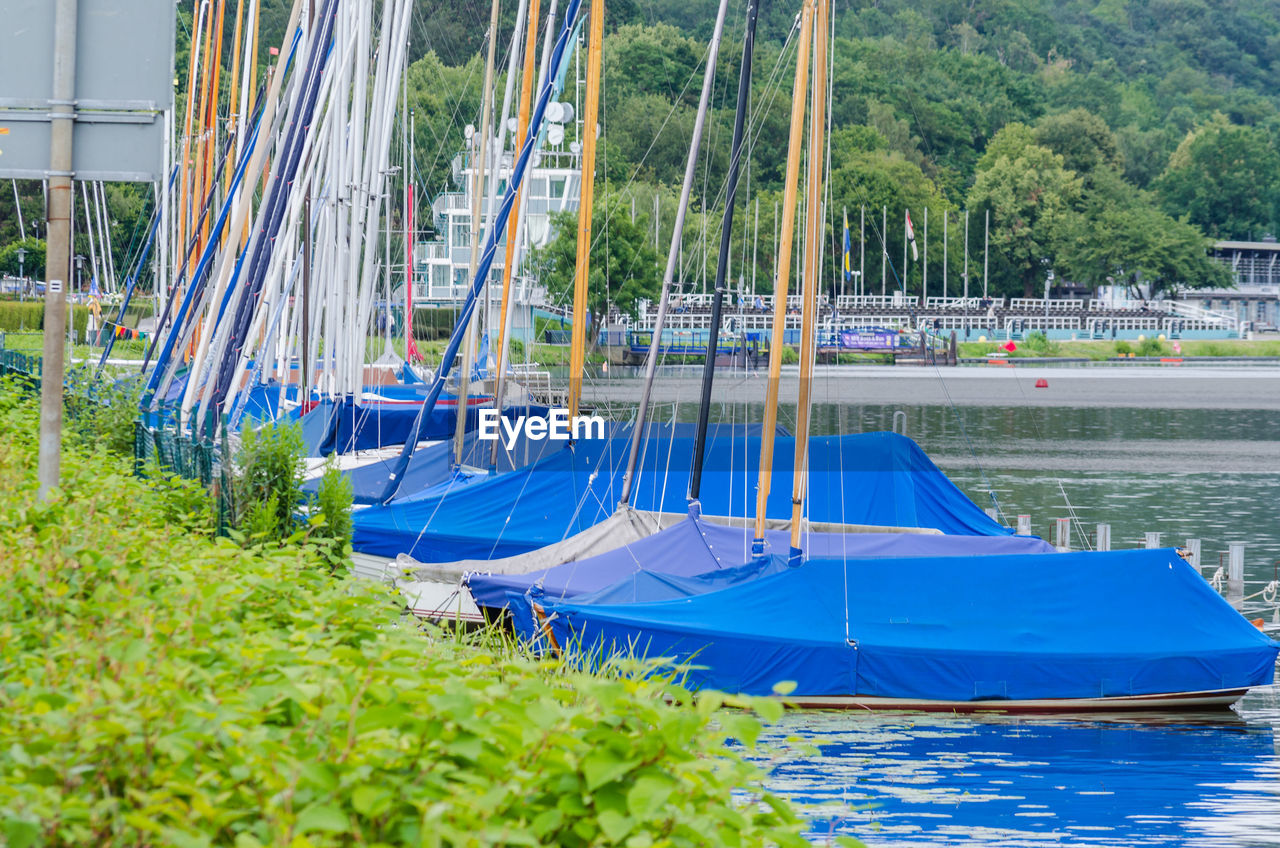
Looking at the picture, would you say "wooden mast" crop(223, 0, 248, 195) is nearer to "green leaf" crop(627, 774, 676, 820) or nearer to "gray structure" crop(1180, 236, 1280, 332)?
"green leaf" crop(627, 774, 676, 820)

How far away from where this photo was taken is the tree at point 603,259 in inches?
3145

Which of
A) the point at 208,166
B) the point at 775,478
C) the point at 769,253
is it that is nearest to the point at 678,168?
the point at 769,253

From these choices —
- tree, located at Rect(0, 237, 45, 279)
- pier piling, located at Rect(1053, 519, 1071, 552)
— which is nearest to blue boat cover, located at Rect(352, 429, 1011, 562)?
pier piling, located at Rect(1053, 519, 1071, 552)

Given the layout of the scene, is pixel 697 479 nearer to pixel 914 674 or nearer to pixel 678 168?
pixel 914 674

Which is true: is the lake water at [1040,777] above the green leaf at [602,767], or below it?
below

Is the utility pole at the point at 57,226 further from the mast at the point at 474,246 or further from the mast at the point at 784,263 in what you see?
the mast at the point at 474,246

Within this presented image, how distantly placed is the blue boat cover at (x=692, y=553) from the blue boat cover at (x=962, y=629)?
3.42 ft

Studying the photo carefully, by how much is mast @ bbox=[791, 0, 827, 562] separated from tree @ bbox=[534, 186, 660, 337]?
58000 mm

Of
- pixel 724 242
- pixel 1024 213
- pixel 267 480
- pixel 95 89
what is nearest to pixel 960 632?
pixel 267 480

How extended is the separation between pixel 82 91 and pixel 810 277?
30.9 ft

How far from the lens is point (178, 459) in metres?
12.3

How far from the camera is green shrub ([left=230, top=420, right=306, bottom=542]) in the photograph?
10781mm

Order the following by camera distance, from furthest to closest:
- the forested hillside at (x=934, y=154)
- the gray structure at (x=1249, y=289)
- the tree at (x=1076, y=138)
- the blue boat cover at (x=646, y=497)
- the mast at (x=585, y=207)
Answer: the tree at (x=1076, y=138) → the gray structure at (x=1249, y=289) → the forested hillside at (x=934, y=154) → the mast at (x=585, y=207) → the blue boat cover at (x=646, y=497)


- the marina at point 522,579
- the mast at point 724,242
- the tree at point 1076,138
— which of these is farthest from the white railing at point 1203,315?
the mast at point 724,242
